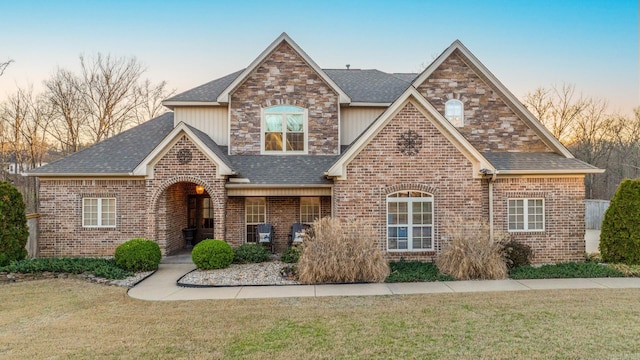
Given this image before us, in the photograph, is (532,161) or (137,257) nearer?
(137,257)

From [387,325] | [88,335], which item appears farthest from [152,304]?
[387,325]

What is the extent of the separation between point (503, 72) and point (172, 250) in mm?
22702

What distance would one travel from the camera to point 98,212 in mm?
13836

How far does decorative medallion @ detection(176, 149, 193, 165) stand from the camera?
1276 centimetres

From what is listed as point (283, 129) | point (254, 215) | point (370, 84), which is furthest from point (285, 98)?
point (254, 215)

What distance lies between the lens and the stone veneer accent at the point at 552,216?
1262 centimetres

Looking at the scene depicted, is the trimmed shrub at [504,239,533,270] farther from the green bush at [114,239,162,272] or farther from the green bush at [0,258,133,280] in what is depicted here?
the green bush at [0,258,133,280]

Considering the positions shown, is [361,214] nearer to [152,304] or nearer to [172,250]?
[152,304]

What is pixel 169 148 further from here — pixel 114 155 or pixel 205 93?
pixel 205 93

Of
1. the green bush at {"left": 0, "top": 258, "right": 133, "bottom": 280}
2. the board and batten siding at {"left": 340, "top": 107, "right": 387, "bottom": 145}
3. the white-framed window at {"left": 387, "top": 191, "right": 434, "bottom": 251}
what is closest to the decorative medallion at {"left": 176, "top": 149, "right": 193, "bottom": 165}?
the green bush at {"left": 0, "top": 258, "right": 133, "bottom": 280}

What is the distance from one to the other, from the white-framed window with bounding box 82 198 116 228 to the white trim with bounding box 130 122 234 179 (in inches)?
90.3

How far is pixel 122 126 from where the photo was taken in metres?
33.0

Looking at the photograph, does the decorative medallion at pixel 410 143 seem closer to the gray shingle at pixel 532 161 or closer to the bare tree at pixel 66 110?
the gray shingle at pixel 532 161

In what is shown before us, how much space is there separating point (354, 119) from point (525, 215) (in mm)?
7693
